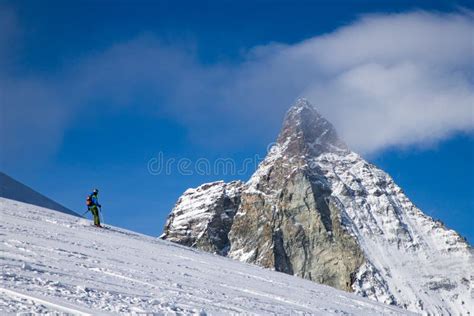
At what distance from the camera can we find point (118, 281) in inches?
610

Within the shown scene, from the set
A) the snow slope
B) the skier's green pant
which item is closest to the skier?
the skier's green pant

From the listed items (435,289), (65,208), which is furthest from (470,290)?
(65,208)

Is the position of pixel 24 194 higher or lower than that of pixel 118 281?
higher

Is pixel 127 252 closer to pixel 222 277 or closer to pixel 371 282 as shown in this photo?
pixel 222 277

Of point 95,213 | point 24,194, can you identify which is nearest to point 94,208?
point 95,213

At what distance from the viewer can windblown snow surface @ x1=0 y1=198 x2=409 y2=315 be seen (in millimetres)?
12250

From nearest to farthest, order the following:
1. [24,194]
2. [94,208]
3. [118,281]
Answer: [118,281], [94,208], [24,194]

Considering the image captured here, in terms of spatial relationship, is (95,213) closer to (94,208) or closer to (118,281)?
(94,208)

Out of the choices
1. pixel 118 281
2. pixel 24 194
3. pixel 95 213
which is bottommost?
pixel 118 281

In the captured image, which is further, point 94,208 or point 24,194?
point 24,194

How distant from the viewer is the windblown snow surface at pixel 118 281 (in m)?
12.2

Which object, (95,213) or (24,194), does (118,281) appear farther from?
(24,194)

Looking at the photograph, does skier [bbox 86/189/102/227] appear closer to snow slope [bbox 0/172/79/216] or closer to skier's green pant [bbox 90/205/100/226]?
skier's green pant [bbox 90/205/100/226]

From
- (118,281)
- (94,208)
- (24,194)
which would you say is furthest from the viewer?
(24,194)
